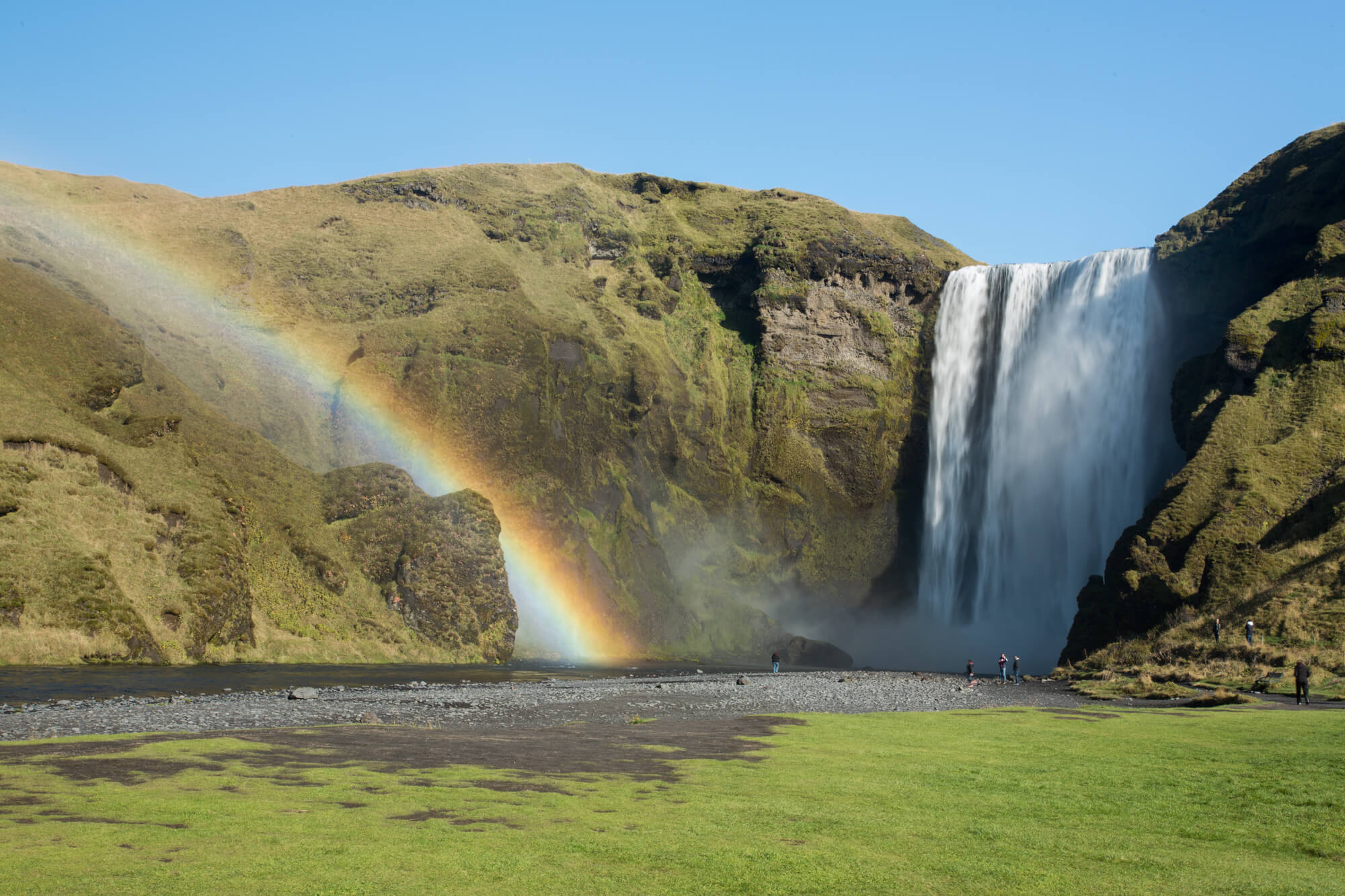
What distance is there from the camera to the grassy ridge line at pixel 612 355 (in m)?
77.8

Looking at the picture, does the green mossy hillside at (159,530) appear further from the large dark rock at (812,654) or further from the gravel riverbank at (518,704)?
the large dark rock at (812,654)

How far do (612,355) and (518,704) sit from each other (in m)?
62.4

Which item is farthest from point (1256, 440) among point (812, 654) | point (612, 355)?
point (612, 355)

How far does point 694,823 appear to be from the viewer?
10984 mm

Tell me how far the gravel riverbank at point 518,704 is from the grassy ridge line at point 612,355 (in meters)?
33.8

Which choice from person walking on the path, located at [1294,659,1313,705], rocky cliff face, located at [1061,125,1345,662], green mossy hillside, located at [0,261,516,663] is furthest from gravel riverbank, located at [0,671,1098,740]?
green mossy hillside, located at [0,261,516,663]

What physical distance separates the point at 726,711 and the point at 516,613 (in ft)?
127

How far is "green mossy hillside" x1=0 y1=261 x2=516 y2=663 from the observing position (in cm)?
4056

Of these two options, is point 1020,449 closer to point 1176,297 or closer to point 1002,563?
point 1002,563

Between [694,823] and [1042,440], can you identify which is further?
[1042,440]

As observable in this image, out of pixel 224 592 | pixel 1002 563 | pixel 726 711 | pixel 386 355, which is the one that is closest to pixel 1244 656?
pixel 726 711

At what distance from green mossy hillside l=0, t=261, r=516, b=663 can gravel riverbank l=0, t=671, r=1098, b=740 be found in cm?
1220

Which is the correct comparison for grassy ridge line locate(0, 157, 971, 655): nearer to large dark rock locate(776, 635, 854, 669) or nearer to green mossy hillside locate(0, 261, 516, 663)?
large dark rock locate(776, 635, 854, 669)

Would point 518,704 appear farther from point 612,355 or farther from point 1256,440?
point 612,355
